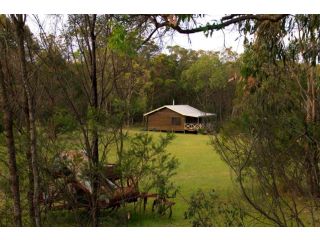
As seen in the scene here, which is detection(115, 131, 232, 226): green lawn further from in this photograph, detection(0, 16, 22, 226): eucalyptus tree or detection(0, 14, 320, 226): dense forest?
detection(0, 16, 22, 226): eucalyptus tree

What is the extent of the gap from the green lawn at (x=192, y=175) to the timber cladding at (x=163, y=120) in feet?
Answer: 1.13

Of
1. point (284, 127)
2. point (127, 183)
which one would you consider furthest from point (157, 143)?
point (284, 127)

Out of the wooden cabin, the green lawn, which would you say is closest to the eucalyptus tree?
the wooden cabin

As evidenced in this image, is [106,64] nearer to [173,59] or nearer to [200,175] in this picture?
[173,59]

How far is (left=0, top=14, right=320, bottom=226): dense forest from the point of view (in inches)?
108

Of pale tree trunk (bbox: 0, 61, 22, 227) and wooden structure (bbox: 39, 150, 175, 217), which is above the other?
pale tree trunk (bbox: 0, 61, 22, 227)

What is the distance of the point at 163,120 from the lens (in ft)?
19.9

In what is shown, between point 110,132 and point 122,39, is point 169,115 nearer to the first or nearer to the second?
point 110,132

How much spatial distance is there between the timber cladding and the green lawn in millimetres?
344

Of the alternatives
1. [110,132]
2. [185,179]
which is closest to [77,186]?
[110,132]

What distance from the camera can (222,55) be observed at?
14.2 ft

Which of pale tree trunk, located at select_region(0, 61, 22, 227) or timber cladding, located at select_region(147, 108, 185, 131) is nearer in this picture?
pale tree trunk, located at select_region(0, 61, 22, 227)

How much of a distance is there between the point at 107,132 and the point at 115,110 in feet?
0.63
